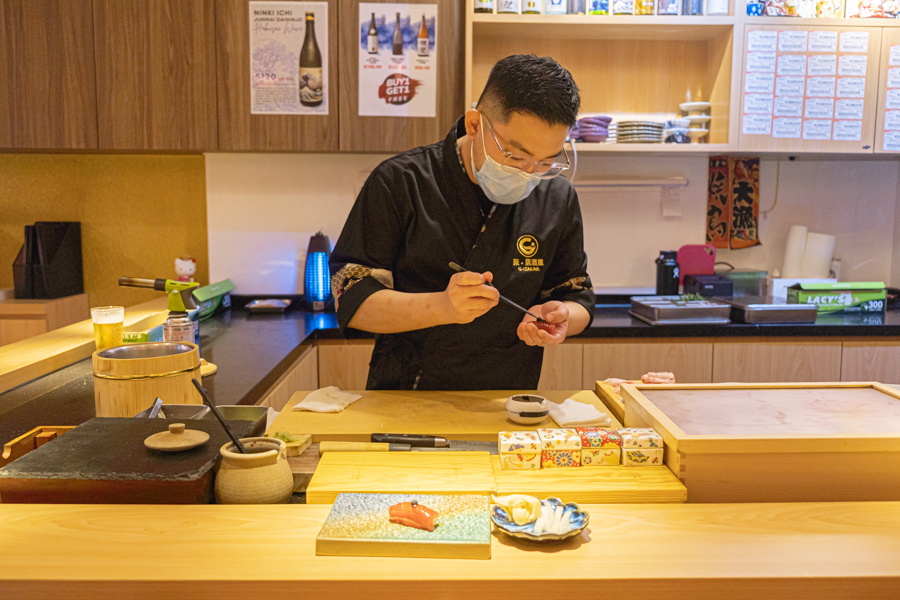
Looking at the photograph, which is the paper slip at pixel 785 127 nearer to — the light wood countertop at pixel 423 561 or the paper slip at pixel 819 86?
the paper slip at pixel 819 86

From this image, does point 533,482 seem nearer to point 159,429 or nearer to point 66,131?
point 159,429

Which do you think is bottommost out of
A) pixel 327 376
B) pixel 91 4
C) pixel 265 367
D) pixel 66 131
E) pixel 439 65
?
pixel 327 376

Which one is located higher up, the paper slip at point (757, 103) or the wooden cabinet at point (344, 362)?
the paper slip at point (757, 103)

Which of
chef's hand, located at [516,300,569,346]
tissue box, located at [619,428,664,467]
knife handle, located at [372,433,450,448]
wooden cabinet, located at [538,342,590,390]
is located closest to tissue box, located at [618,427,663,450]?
tissue box, located at [619,428,664,467]

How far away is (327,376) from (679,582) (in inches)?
82.9

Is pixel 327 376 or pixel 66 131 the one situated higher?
pixel 66 131

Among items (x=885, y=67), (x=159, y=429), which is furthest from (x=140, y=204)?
(x=885, y=67)

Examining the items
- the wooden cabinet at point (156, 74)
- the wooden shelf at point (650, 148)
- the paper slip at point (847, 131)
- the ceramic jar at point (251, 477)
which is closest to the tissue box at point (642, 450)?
the ceramic jar at point (251, 477)

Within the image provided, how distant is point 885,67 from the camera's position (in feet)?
9.89

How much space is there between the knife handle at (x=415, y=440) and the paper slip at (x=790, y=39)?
2.64m

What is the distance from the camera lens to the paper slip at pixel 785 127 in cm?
300

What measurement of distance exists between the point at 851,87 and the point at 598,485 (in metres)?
2.76

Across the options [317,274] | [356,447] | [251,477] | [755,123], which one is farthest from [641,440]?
[755,123]

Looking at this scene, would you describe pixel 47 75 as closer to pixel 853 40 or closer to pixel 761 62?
pixel 761 62
